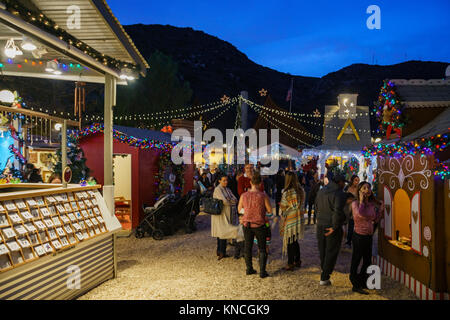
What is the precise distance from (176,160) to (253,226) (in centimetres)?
729

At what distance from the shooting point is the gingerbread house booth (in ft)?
14.1

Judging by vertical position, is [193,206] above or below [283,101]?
below

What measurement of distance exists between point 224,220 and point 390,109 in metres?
3.63

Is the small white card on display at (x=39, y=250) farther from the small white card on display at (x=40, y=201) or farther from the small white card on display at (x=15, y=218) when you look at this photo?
the small white card on display at (x=40, y=201)

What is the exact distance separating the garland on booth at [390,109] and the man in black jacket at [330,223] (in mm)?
1594

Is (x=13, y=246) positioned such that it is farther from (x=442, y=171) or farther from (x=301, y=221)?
(x=442, y=171)

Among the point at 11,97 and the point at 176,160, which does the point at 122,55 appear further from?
the point at 176,160

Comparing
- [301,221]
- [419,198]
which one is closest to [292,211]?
[301,221]

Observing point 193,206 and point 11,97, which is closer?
point 11,97

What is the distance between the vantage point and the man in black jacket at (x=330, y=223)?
16.0 ft

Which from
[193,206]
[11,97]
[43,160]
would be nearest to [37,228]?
[11,97]

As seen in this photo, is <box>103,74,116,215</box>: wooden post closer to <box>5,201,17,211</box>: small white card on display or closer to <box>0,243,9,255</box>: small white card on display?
<box>5,201,17,211</box>: small white card on display

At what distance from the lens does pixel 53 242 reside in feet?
13.3
